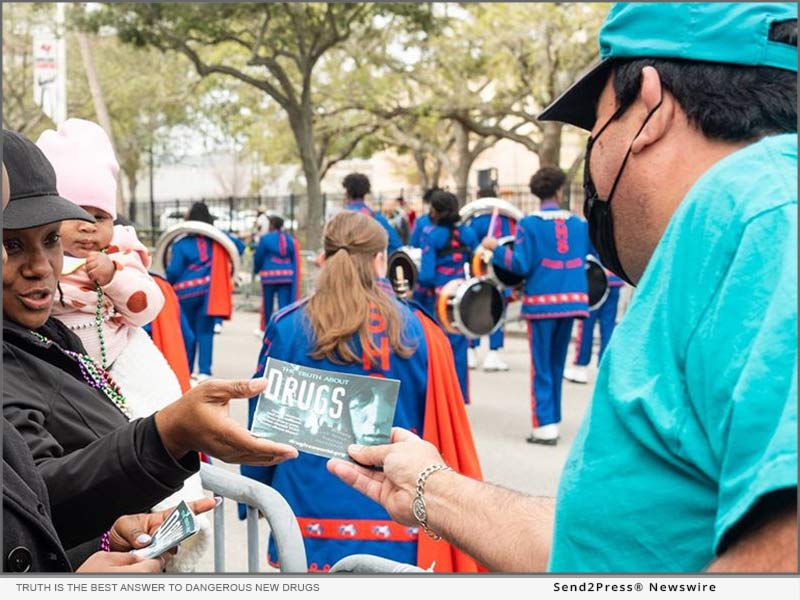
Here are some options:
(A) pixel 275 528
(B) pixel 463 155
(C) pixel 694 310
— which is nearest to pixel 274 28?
(B) pixel 463 155

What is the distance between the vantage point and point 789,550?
1124mm

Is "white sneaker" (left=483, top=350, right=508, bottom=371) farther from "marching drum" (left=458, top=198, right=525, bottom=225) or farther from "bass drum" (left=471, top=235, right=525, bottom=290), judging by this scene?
"bass drum" (left=471, top=235, right=525, bottom=290)

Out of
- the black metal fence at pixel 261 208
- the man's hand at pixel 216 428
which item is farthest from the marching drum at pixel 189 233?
the black metal fence at pixel 261 208

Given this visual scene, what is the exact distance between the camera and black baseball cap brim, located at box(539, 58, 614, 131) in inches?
67.1

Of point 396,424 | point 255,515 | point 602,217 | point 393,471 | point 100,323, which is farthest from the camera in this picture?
point 396,424

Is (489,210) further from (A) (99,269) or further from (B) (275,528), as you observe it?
(B) (275,528)

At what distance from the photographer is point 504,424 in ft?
30.7

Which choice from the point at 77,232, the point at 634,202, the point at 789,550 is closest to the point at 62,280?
the point at 77,232

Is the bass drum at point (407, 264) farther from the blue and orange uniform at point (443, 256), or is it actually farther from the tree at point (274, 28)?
the tree at point (274, 28)

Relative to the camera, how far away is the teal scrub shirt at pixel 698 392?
1.12 meters

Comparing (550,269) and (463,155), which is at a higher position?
(463,155)

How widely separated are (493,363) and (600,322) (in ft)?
4.34

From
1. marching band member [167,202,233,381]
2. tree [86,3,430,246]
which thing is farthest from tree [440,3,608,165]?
marching band member [167,202,233,381]
